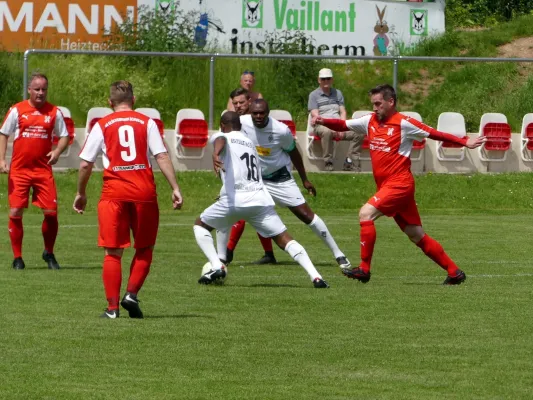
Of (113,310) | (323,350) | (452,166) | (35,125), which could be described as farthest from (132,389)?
(452,166)

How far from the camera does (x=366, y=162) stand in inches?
1003

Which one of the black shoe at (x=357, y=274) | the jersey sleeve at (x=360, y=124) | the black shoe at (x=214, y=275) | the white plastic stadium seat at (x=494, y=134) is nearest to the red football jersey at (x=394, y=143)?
the jersey sleeve at (x=360, y=124)

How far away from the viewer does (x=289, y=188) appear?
1497cm

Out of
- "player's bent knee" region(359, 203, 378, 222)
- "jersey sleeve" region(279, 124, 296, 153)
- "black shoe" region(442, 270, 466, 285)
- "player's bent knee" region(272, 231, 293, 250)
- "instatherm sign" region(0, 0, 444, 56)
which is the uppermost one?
"instatherm sign" region(0, 0, 444, 56)

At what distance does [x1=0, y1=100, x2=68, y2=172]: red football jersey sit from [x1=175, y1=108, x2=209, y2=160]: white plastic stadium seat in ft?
32.5

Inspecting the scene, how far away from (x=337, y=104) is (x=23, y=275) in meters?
11.2

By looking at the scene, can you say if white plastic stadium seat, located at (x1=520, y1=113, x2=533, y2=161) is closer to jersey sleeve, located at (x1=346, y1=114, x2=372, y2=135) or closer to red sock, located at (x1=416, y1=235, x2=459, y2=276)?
jersey sleeve, located at (x1=346, y1=114, x2=372, y2=135)

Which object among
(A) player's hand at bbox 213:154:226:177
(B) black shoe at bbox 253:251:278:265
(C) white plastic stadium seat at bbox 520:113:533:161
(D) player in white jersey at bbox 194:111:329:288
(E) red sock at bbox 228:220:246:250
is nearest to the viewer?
(A) player's hand at bbox 213:154:226:177

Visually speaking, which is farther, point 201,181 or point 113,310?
point 201,181

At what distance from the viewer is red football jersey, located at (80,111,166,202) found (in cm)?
1043

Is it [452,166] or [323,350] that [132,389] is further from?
[452,166]

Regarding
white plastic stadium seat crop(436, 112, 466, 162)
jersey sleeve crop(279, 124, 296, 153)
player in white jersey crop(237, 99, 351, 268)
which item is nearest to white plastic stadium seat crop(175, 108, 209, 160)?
white plastic stadium seat crop(436, 112, 466, 162)

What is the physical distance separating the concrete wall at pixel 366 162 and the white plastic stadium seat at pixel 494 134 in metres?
0.15

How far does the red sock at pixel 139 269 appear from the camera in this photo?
10.5 m
